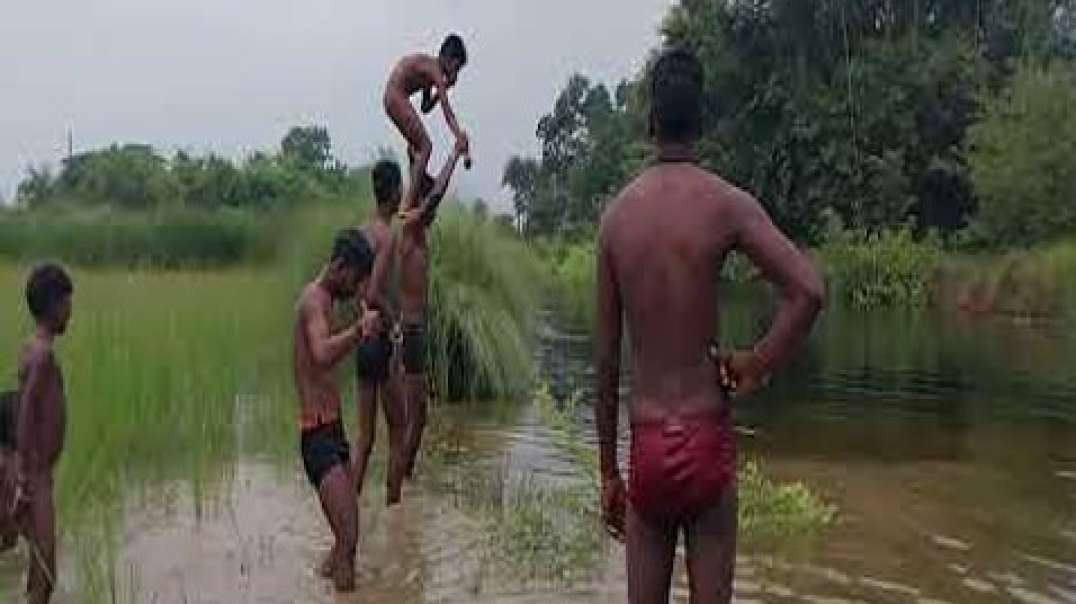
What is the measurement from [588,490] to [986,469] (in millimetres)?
3346

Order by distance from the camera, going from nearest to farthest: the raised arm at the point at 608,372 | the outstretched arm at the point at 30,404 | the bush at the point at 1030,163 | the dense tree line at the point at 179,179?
1. the raised arm at the point at 608,372
2. the outstretched arm at the point at 30,404
3. the dense tree line at the point at 179,179
4. the bush at the point at 1030,163

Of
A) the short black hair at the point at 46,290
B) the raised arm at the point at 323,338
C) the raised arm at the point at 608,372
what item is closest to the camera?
the raised arm at the point at 608,372

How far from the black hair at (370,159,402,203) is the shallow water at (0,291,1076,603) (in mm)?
1737

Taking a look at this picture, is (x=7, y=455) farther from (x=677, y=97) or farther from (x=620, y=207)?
(x=677, y=97)

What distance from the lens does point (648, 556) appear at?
4660 mm

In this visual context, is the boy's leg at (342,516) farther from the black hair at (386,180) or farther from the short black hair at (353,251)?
the black hair at (386,180)

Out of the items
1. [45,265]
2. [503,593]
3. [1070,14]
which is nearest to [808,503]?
[503,593]

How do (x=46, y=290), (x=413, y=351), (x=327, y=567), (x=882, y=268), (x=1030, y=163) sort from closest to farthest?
(x=46, y=290)
(x=327, y=567)
(x=413, y=351)
(x=1030, y=163)
(x=882, y=268)

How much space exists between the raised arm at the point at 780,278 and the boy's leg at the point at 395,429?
4.65 meters

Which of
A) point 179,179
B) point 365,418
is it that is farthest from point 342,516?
point 179,179

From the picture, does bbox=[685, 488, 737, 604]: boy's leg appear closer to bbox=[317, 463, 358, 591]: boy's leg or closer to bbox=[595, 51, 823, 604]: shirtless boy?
bbox=[595, 51, 823, 604]: shirtless boy

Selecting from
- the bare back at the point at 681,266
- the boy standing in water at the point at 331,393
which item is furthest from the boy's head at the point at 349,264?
the bare back at the point at 681,266

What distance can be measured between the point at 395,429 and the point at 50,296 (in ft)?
9.65

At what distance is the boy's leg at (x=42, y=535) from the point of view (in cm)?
623
